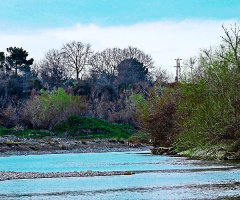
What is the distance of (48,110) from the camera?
76562 mm

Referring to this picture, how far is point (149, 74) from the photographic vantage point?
394ft

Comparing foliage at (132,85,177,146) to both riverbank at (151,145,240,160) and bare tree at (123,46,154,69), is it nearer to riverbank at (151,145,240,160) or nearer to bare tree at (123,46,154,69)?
riverbank at (151,145,240,160)

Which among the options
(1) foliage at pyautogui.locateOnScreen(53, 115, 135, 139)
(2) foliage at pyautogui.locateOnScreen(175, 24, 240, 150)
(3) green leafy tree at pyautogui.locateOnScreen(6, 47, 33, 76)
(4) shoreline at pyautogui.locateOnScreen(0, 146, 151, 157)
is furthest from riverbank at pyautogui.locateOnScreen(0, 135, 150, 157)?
(3) green leafy tree at pyautogui.locateOnScreen(6, 47, 33, 76)

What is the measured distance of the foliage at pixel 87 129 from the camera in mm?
71938

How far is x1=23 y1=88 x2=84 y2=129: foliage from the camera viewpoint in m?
74.8

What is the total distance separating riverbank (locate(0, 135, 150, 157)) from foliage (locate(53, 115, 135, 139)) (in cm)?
305

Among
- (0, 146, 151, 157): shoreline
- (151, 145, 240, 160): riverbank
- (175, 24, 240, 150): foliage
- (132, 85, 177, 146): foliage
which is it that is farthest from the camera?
(0, 146, 151, 157): shoreline

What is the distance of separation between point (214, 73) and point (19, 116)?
52073 mm

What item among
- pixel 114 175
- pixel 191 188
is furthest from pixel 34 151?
pixel 191 188

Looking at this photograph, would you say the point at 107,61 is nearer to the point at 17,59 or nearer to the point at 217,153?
the point at 17,59

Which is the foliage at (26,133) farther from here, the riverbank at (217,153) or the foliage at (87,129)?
the riverbank at (217,153)

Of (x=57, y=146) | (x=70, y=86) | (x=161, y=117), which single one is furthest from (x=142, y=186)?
(x=70, y=86)

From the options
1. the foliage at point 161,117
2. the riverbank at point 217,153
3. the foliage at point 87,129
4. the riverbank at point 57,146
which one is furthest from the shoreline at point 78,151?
the riverbank at point 217,153

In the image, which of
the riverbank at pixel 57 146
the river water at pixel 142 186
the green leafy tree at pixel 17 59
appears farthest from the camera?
the green leafy tree at pixel 17 59
